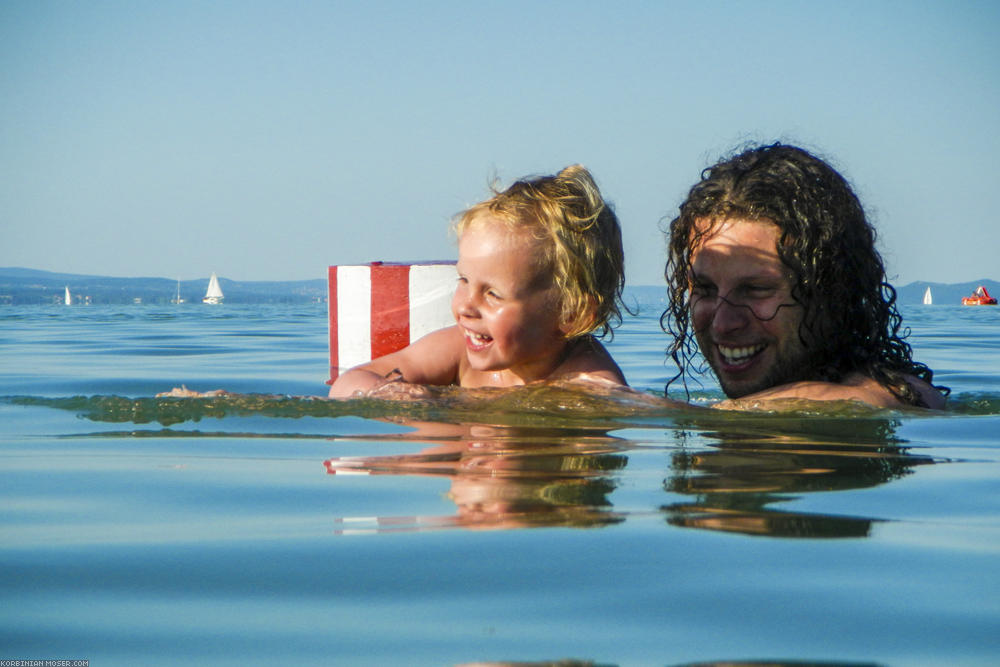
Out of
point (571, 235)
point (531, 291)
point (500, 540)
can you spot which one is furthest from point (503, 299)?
point (500, 540)

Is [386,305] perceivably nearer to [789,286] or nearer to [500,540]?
[789,286]

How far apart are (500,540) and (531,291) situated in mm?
2531

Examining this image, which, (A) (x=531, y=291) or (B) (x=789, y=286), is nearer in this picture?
(B) (x=789, y=286)

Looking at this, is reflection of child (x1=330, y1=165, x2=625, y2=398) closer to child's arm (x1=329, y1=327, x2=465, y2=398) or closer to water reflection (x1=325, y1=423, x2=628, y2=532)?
child's arm (x1=329, y1=327, x2=465, y2=398)

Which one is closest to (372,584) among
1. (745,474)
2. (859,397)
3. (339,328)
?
(745,474)

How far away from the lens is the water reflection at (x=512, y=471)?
191 cm

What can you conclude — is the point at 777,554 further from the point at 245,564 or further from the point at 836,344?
the point at 836,344

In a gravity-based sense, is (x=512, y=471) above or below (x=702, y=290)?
below

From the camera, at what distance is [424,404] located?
3.80m

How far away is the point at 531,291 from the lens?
13.8 feet

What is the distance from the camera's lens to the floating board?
5.20m

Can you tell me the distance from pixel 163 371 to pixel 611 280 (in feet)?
10.4

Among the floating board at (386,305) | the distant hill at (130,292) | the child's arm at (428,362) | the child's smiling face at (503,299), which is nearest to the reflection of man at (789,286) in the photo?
the child's smiling face at (503,299)

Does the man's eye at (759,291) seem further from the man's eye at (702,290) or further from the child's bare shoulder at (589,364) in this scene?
the child's bare shoulder at (589,364)
